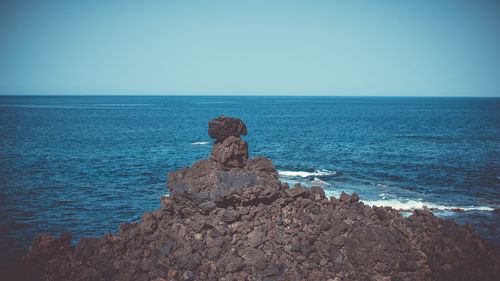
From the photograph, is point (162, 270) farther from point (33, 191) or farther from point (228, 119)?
point (33, 191)

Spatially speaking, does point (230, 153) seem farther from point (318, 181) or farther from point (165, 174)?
point (165, 174)

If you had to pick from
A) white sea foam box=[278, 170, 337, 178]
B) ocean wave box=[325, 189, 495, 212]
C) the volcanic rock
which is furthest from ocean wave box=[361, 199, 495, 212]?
the volcanic rock

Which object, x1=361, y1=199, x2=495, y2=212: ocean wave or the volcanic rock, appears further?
x1=361, y1=199, x2=495, y2=212: ocean wave

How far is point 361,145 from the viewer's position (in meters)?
67.2

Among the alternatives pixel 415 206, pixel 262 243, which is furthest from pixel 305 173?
pixel 262 243

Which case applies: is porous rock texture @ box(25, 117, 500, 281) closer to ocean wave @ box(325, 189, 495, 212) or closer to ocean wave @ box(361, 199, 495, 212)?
ocean wave @ box(325, 189, 495, 212)

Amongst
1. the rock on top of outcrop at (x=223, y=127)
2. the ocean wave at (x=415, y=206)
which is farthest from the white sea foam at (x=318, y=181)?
the rock on top of outcrop at (x=223, y=127)

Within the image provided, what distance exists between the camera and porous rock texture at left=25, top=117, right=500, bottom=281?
13359 millimetres

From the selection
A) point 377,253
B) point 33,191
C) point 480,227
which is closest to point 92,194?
point 33,191

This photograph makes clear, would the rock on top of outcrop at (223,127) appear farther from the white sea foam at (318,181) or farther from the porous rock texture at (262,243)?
the white sea foam at (318,181)

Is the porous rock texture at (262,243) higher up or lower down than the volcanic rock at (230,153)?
lower down

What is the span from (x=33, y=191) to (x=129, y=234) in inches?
1043

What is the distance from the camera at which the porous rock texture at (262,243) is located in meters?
13.4

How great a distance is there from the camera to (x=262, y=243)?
14938 millimetres
